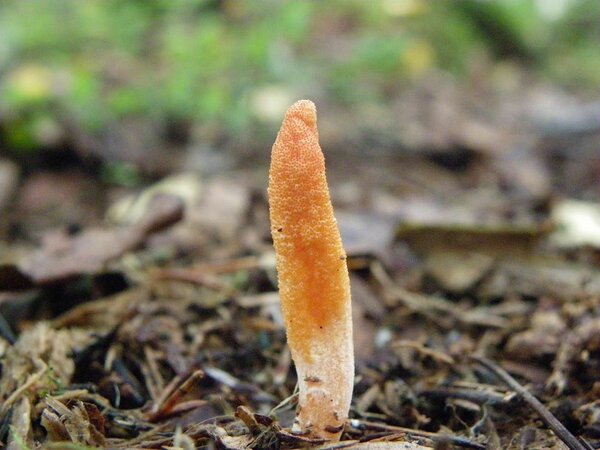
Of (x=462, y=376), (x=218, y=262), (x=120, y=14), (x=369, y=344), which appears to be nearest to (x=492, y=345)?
(x=462, y=376)

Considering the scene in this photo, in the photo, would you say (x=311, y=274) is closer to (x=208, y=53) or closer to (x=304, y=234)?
(x=304, y=234)

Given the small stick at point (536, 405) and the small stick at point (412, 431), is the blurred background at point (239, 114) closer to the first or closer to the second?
the small stick at point (536, 405)

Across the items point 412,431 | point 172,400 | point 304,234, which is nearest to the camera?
point 304,234

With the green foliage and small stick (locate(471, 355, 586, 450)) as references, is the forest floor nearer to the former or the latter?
small stick (locate(471, 355, 586, 450))

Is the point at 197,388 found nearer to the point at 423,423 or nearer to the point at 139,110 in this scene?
the point at 423,423

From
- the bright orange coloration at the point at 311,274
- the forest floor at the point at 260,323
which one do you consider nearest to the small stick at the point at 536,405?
Answer: the forest floor at the point at 260,323

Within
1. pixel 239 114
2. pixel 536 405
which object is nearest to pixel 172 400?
pixel 536 405

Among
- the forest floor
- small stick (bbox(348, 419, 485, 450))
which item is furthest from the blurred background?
small stick (bbox(348, 419, 485, 450))
